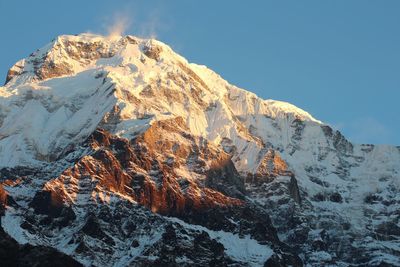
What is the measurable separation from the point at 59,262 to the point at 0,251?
6.05 meters

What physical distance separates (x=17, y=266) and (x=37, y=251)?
3.76 meters

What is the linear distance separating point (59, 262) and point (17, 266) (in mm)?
4250

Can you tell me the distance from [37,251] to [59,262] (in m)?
3.57

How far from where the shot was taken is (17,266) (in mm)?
143750

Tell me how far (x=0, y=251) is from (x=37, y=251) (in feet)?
15.1

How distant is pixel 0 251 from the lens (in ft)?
472

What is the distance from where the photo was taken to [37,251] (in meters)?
147

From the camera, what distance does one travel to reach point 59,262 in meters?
144
